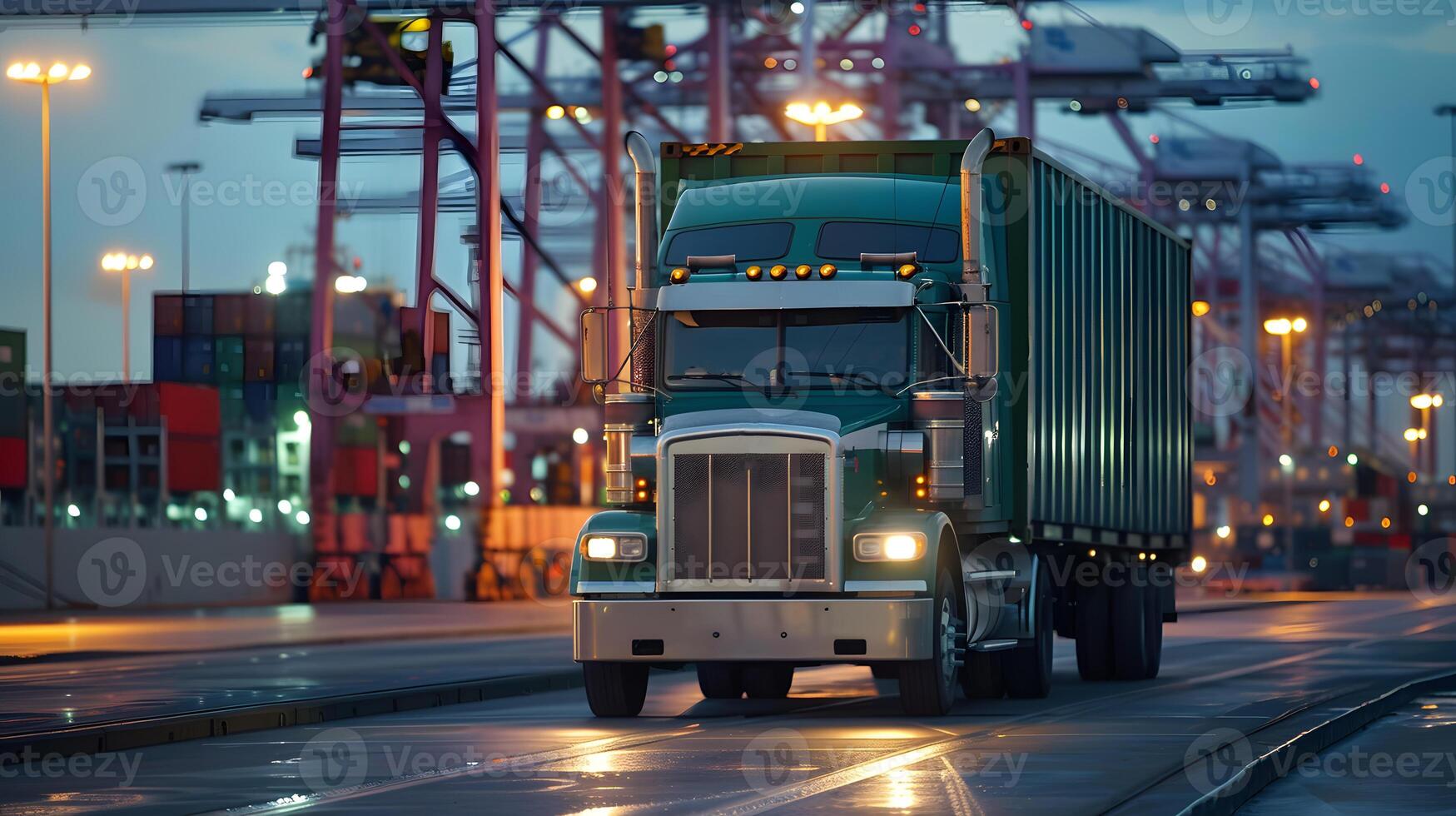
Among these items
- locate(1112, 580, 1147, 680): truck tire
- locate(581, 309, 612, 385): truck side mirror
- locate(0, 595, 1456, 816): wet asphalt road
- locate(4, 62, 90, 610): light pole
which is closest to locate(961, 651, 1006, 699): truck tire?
locate(0, 595, 1456, 816): wet asphalt road

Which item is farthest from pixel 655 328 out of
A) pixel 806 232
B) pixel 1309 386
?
pixel 1309 386

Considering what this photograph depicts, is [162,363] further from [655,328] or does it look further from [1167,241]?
[655,328]

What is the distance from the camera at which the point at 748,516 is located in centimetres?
1617

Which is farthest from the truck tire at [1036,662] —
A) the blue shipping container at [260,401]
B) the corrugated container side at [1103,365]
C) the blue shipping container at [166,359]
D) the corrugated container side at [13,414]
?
the blue shipping container at [166,359]

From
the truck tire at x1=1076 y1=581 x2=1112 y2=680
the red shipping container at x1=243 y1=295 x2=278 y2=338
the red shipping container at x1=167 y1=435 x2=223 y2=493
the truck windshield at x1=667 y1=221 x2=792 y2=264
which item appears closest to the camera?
the truck windshield at x1=667 y1=221 x2=792 y2=264

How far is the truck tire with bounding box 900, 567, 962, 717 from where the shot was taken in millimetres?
16500

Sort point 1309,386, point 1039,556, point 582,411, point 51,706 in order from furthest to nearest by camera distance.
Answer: point 1309,386 → point 582,411 → point 1039,556 → point 51,706

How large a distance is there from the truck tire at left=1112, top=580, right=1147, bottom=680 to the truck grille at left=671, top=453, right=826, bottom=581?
7.14 metres

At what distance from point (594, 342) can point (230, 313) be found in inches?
2767

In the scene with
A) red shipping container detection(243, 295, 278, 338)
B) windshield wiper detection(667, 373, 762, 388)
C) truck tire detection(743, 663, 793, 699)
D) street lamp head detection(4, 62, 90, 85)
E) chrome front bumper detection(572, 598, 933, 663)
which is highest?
street lamp head detection(4, 62, 90, 85)

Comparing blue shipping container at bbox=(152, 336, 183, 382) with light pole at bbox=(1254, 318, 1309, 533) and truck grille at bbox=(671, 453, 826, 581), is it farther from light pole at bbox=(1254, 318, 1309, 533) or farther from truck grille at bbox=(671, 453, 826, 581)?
truck grille at bbox=(671, 453, 826, 581)

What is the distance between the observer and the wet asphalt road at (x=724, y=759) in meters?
11.2

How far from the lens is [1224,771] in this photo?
12320 millimetres

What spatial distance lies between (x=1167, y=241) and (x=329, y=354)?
32.5 meters
